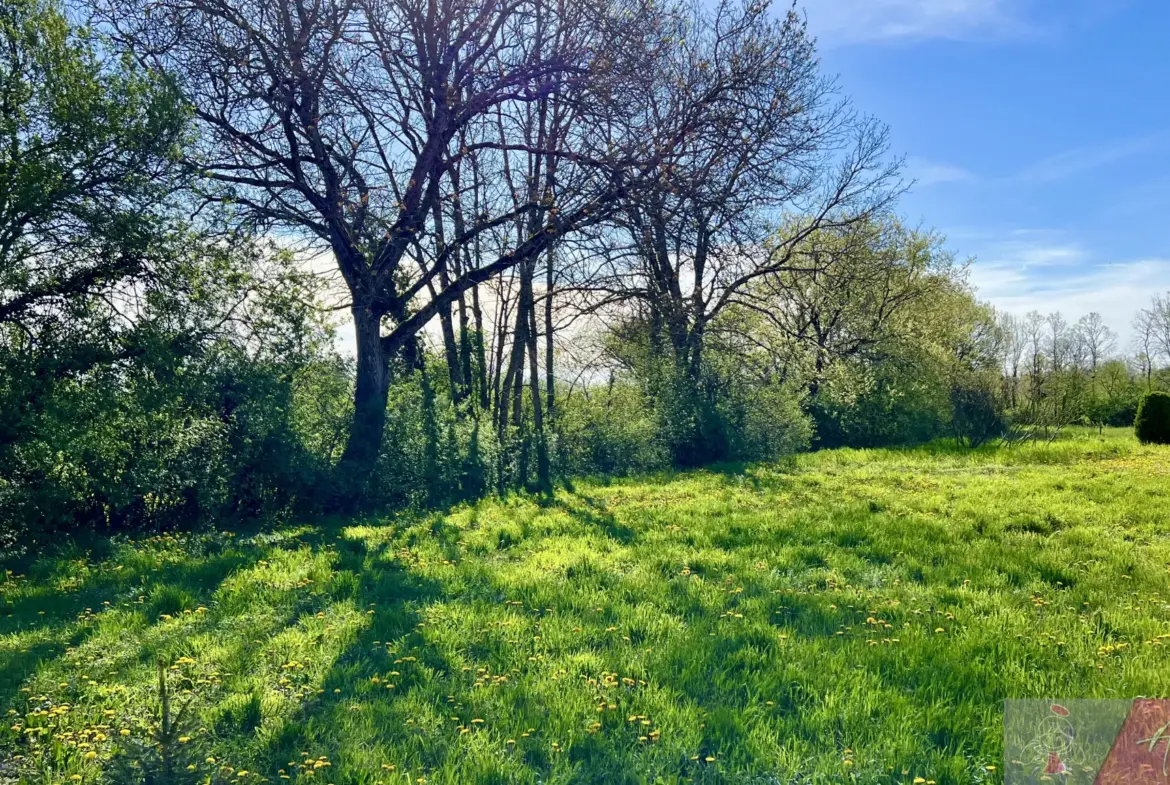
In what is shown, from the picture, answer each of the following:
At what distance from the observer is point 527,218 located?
16.0 metres

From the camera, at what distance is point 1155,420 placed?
79.6 feet

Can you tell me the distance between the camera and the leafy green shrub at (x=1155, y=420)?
78.5 ft

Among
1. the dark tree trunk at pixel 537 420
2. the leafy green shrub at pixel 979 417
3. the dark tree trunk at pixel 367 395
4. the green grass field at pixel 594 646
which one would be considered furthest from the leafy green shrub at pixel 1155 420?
the dark tree trunk at pixel 367 395

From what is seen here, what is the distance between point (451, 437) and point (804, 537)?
25.3 feet

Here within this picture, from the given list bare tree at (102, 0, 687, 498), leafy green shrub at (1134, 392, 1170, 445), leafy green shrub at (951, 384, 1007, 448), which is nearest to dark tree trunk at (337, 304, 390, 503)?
bare tree at (102, 0, 687, 498)

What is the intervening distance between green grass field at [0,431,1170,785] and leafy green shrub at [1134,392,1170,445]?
20.7 metres

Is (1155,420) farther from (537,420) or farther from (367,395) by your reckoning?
(367,395)

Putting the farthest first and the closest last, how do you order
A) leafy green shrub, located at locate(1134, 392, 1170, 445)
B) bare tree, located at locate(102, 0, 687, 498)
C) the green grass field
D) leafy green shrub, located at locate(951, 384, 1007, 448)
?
1. leafy green shrub, located at locate(1134, 392, 1170, 445)
2. leafy green shrub, located at locate(951, 384, 1007, 448)
3. bare tree, located at locate(102, 0, 687, 498)
4. the green grass field

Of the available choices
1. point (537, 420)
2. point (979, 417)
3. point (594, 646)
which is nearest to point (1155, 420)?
point (979, 417)

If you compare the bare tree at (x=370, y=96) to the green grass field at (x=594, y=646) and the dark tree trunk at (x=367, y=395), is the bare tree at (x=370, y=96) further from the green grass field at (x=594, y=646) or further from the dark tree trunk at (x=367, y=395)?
the green grass field at (x=594, y=646)

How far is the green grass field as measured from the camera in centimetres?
309

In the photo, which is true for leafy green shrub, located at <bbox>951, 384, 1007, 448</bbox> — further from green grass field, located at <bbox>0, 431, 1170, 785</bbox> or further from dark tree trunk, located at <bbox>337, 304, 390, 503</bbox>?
dark tree trunk, located at <bbox>337, 304, 390, 503</bbox>

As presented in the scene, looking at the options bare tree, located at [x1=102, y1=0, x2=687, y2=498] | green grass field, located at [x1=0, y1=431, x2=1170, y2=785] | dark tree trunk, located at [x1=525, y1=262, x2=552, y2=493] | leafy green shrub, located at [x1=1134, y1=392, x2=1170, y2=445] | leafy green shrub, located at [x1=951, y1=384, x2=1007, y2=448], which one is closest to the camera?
green grass field, located at [x1=0, y1=431, x2=1170, y2=785]

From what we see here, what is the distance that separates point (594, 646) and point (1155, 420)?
2892cm
